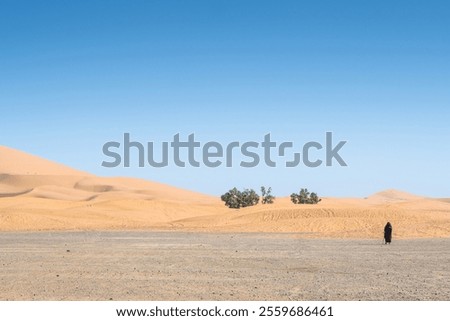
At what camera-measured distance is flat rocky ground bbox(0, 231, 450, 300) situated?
1480 centimetres

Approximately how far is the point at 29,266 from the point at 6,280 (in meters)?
3.65

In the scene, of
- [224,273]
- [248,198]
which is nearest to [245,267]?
[224,273]

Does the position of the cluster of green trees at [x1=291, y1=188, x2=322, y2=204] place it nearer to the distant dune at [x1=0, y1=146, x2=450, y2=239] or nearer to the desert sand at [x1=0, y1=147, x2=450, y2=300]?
the distant dune at [x1=0, y1=146, x2=450, y2=239]

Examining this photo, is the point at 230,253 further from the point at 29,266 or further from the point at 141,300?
the point at 141,300

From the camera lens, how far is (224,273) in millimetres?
18812

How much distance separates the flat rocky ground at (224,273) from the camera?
1480 cm

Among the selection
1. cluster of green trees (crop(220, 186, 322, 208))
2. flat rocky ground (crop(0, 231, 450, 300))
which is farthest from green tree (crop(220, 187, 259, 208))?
flat rocky ground (crop(0, 231, 450, 300))

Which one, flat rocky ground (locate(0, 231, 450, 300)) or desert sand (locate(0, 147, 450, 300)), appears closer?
flat rocky ground (locate(0, 231, 450, 300))

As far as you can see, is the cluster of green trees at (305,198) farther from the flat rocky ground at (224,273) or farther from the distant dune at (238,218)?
the flat rocky ground at (224,273)

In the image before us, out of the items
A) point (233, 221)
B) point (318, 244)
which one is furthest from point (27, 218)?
point (318, 244)

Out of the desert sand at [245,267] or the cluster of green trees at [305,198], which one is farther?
the cluster of green trees at [305,198]

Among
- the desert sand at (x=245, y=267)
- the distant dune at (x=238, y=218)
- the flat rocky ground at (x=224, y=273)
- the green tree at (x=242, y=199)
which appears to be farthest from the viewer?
the green tree at (x=242, y=199)

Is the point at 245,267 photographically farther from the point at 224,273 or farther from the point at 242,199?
the point at 242,199

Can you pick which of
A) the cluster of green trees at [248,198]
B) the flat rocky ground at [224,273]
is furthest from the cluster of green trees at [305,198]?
the flat rocky ground at [224,273]
